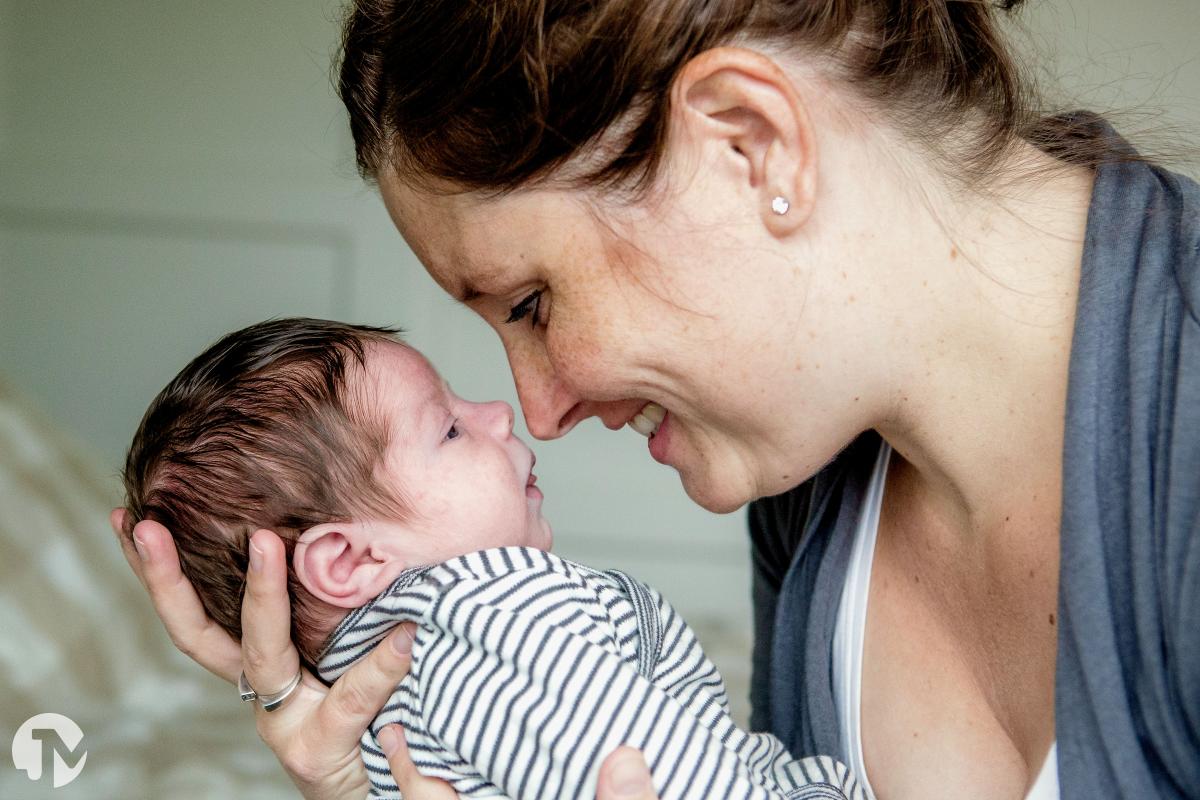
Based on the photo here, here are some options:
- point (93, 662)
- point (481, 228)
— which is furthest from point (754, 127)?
point (93, 662)

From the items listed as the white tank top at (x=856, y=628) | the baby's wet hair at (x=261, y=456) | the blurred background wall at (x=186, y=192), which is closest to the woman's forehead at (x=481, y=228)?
the baby's wet hair at (x=261, y=456)

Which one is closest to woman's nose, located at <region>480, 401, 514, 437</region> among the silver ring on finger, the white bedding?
the silver ring on finger

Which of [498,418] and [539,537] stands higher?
[498,418]

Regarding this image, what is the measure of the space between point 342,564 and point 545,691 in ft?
0.94

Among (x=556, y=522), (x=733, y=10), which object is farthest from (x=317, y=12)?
(x=733, y=10)

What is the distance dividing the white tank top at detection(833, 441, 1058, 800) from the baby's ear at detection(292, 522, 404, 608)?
0.50 metres

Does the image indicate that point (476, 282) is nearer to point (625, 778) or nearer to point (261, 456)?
point (261, 456)

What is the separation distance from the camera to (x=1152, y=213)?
1011mm

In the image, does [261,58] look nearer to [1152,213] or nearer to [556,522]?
[556,522]

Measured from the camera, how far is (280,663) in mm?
1235

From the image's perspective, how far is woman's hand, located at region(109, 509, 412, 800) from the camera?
1161 mm

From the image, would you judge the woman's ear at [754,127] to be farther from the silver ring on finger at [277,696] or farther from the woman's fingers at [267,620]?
the silver ring on finger at [277,696]

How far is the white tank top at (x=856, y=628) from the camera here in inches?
50.3

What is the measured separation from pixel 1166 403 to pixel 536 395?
0.58m
